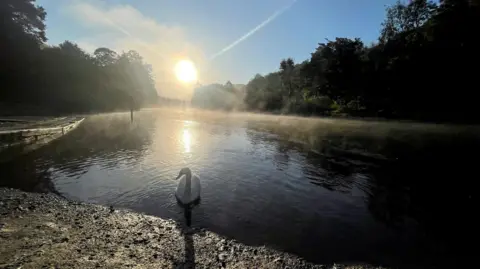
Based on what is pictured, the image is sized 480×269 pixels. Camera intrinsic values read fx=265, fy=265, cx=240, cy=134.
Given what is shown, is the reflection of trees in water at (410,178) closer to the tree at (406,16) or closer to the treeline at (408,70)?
the treeline at (408,70)

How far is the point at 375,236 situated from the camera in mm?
8164

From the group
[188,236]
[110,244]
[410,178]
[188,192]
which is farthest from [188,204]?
[410,178]

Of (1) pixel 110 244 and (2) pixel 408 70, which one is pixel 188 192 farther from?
(2) pixel 408 70

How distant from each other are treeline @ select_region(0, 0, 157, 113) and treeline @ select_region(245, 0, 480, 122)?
5391 cm

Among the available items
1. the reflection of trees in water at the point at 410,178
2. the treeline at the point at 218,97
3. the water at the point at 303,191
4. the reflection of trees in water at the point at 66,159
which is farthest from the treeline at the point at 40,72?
the treeline at the point at 218,97

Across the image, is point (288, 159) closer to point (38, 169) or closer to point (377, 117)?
point (38, 169)

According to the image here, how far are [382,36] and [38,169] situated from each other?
314ft

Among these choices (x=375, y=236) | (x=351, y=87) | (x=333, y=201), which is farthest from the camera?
(x=351, y=87)

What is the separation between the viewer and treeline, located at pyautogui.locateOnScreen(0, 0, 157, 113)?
53.8 m

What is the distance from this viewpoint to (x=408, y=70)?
6112 cm

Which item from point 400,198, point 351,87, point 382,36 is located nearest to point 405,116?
point 351,87

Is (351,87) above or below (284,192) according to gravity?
above

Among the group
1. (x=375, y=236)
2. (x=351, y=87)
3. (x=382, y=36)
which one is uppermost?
(x=382, y=36)

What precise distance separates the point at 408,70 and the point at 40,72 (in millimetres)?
84168
